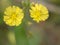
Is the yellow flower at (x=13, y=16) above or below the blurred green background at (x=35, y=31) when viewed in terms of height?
above

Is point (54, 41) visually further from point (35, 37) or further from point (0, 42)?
point (0, 42)

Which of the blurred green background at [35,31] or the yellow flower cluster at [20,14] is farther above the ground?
the yellow flower cluster at [20,14]

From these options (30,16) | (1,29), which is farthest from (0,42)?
(30,16)

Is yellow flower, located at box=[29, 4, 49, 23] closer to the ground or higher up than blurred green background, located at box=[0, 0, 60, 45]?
higher up

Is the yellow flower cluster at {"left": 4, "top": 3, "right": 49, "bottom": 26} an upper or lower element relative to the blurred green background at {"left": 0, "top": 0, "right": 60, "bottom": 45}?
upper
